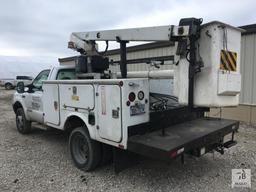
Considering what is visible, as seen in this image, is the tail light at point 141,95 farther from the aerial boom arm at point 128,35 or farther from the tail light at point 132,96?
the aerial boom arm at point 128,35

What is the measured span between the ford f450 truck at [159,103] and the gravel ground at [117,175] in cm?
34

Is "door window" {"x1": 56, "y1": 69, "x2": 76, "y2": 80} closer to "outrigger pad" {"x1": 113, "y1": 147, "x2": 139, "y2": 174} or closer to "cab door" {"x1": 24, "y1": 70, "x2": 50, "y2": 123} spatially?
"cab door" {"x1": 24, "y1": 70, "x2": 50, "y2": 123}

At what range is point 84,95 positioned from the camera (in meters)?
3.71

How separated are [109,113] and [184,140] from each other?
108 centimetres

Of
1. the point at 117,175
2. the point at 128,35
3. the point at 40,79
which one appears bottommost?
the point at 117,175

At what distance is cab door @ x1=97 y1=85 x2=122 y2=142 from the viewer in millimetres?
3137

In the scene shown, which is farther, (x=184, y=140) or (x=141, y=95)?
(x=141, y=95)

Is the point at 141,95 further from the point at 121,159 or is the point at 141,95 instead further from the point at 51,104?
the point at 51,104

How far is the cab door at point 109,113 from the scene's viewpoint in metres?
3.14

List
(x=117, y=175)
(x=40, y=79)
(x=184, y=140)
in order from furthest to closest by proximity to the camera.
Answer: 1. (x=40, y=79)
2. (x=117, y=175)
3. (x=184, y=140)

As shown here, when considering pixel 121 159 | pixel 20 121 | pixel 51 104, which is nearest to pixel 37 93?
pixel 51 104

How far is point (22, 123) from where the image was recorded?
6.46m

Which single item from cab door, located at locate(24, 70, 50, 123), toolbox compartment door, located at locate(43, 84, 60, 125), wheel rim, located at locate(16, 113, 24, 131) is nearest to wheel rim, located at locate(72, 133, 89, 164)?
toolbox compartment door, located at locate(43, 84, 60, 125)

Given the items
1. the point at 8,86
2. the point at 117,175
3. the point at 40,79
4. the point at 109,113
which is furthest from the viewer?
the point at 8,86
